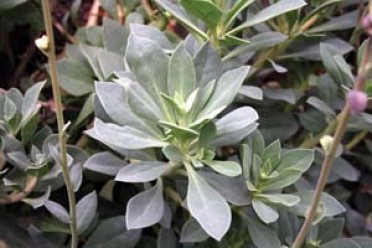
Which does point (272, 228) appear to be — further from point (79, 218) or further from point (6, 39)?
point (6, 39)

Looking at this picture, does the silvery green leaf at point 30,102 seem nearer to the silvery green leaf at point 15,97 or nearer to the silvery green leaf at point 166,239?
the silvery green leaf at point 15,97

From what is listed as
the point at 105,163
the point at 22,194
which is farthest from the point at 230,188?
the point at 22,194

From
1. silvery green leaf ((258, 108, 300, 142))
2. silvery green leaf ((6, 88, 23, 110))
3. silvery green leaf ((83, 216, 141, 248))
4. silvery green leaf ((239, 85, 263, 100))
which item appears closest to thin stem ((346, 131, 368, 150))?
silvery green leaf ((258, 108, 300, 142))

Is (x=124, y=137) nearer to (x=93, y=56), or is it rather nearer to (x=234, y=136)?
(x=234, y=136)

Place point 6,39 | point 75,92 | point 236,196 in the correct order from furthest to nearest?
point 6,39 → point 75,92 → point 236,196

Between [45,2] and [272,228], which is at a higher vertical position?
[45,2]

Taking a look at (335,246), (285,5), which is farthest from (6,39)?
(335,246)

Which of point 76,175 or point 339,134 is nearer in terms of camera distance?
point 339,134
